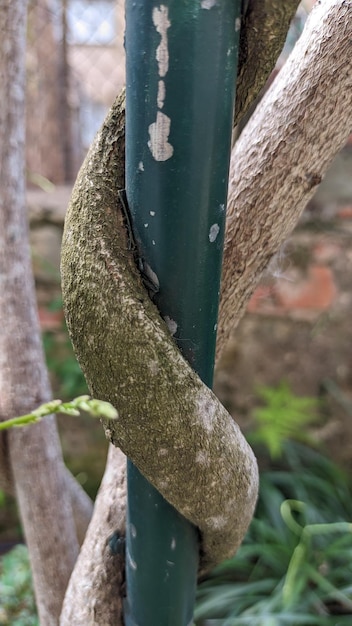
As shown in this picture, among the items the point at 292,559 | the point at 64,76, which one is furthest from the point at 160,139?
the point at 64,76

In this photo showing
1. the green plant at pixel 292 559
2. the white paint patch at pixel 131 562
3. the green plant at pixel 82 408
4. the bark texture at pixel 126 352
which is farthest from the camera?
the green plant at pixel 292 559

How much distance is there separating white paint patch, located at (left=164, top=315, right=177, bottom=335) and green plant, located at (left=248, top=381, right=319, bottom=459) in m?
0.74

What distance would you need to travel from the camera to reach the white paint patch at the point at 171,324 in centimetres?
35

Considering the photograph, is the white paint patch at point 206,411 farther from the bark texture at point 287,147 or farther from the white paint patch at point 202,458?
the bark texture at point 287,147

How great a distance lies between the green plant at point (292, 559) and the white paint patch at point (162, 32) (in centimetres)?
70

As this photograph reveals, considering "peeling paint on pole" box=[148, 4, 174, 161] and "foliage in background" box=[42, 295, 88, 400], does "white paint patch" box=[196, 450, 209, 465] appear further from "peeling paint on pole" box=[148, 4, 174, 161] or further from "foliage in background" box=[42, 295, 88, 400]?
"foliage in background" box=[42, 295, 88, 400]

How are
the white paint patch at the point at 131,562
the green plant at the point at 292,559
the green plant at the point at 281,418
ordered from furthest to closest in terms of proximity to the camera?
the green plant at the point at 281,418
the green plant at the point at 292,559
the white paint patch at the point at 131,562

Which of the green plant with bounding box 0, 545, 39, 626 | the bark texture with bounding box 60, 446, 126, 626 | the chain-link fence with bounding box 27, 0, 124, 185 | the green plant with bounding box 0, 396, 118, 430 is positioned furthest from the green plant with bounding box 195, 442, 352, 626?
the chain-link fence with bounding box 27, 0, 124, 185

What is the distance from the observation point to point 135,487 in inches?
16.1

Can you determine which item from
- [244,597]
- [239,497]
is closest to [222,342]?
[239,497]

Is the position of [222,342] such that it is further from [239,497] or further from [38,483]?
[38,483]

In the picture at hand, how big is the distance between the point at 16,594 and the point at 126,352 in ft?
2.64

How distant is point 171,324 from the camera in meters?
0.35

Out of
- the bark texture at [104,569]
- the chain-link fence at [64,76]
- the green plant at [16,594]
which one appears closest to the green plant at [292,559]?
the green plant at [16,594]
